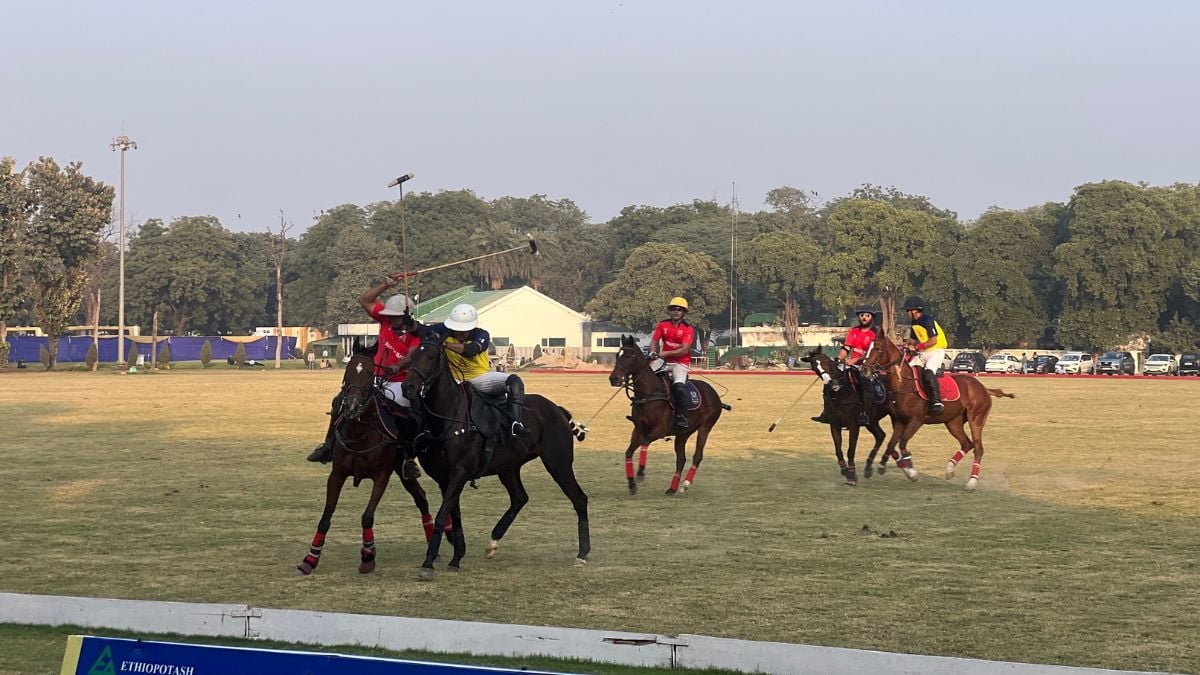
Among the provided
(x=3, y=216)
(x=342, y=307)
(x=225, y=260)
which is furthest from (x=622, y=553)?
(x=225, y=260)

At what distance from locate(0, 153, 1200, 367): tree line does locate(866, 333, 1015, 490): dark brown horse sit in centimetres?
6182

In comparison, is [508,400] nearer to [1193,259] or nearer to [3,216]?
[3,216]

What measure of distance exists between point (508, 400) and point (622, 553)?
6.11 ft

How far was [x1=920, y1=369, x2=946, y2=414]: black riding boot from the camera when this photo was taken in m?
19.3

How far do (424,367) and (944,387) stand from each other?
34.9ft

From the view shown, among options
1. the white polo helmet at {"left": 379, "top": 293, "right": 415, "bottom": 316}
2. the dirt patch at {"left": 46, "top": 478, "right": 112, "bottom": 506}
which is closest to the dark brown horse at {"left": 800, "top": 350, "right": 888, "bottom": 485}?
the white polo helmet at {"left": 379, "top": 293, "right": 415, "bottom": 316}

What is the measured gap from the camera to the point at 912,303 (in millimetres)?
20234

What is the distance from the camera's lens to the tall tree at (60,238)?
7612cm

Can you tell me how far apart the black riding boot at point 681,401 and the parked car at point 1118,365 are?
6739 centimetres

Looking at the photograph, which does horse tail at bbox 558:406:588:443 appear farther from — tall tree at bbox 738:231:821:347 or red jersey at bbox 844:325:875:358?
tall tree at bbox 738:231:821:347

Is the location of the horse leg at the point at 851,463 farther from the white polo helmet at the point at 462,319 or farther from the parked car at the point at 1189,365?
the parked car at the point at 1189,365

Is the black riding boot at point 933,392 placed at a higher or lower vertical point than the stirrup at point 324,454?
higher

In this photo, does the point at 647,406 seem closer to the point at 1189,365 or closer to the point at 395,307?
the point at 395,307

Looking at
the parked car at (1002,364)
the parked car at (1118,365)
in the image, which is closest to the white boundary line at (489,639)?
the parked car at (1002,364)
